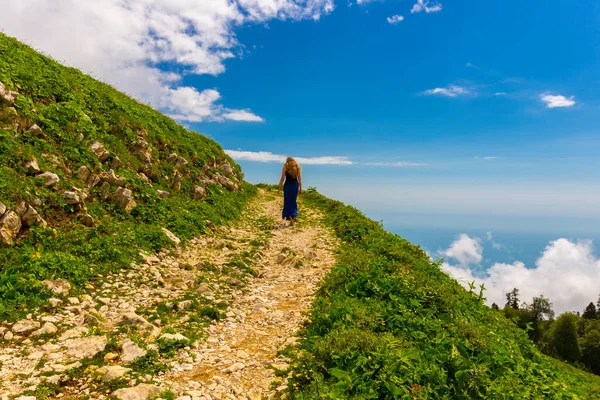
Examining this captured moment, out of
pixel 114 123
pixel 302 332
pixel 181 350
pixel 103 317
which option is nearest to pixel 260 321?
pixel 302 332

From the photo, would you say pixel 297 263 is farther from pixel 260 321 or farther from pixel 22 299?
pixel 22 299

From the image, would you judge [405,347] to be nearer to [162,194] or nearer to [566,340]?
[162,194]

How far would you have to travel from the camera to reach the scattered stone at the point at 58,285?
7.82 meters

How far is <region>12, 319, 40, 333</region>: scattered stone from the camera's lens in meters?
6.45

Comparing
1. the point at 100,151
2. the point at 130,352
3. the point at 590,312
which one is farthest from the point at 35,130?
the point at 590,312

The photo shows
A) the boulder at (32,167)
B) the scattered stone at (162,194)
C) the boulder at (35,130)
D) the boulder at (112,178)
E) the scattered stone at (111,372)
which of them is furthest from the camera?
the scattered stone at (162,194)

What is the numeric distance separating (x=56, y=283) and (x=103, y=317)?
1.81 m

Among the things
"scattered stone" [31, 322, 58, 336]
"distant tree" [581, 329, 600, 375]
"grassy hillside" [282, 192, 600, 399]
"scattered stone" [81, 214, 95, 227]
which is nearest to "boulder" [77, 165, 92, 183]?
"scattered stone" [81, 214, 95, 227]

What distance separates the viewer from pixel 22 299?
7.18 m

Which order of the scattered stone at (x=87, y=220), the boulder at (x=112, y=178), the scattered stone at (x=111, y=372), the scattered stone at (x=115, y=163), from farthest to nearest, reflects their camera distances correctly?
the scattered stone at (x=115, y=163) < the boulder at (x=112, y=178) < the scattered stone at (x=87, y=220) < the scattered stone at (x=111, y=372)

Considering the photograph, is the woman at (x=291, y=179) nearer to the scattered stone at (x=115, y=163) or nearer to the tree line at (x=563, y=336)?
the scattered stone at (x=115, y=163)

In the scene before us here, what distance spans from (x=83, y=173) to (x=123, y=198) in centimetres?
166

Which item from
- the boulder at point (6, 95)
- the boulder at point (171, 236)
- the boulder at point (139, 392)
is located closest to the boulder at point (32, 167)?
the boulder at point (6, 95)

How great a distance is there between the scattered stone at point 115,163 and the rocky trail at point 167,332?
5.33 meters
